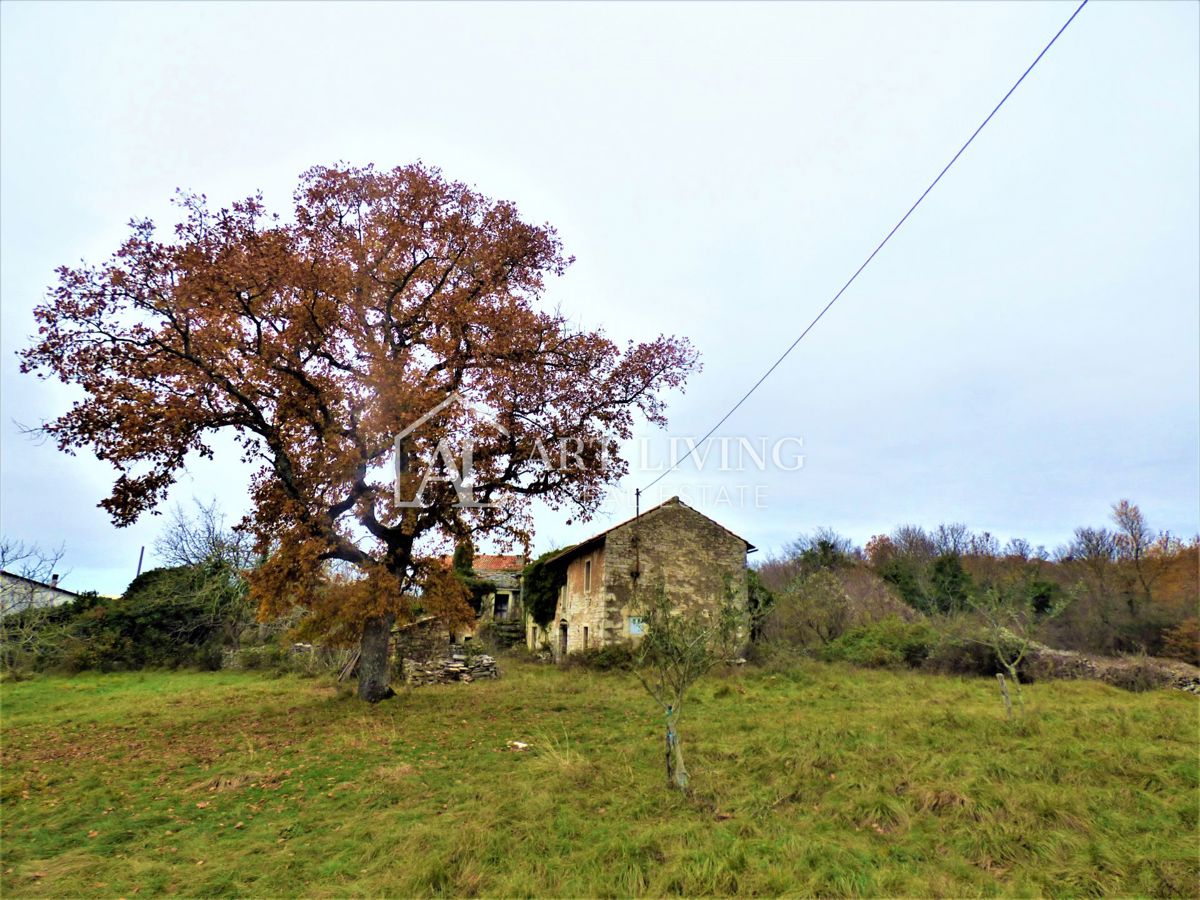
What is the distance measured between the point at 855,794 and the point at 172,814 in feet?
24.8

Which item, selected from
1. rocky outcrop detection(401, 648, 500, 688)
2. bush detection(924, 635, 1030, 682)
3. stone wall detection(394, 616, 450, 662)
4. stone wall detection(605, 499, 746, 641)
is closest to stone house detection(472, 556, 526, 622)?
stone wall detection(394, 616, 450, 662)

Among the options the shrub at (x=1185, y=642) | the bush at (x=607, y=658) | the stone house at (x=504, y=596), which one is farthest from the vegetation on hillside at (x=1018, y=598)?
the stone house at (x=504, y=596)

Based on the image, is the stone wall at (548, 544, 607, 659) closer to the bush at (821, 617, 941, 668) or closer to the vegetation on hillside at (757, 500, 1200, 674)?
the vegetation on hillside at (757, 500, 1200, 674)

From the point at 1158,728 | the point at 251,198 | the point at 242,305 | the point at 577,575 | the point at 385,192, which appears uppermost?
the point at 385,192

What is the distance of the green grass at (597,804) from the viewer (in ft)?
16.3

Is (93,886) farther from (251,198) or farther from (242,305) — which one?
(251,198)

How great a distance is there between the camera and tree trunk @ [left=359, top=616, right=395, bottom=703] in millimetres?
13125

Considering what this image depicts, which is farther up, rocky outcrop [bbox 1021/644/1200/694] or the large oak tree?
the large oak tree

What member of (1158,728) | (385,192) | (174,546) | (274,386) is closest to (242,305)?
(274,386)

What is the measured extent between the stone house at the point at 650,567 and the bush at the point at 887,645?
4566 millimetres

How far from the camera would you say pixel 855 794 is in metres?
6.71

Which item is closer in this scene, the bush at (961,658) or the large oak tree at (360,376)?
the large oak tree at (360,376)

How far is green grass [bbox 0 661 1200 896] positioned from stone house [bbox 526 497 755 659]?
27.9 feet

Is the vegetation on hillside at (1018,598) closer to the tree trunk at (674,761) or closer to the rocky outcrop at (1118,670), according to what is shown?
the rocky outcrop at (1118,670)
